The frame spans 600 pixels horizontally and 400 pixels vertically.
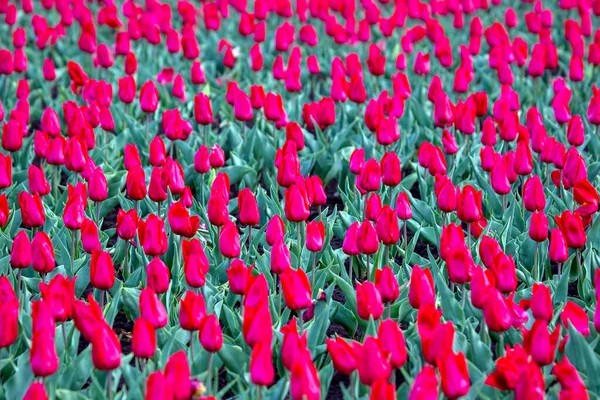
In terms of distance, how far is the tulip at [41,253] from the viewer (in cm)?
336

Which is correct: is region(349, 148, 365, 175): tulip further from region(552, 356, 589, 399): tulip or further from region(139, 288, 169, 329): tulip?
region(552, 356, 589, 399): tulip

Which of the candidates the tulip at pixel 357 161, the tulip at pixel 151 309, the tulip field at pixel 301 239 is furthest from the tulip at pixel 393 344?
the tulip at pixel 357 161

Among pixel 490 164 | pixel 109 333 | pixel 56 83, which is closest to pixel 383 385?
pixel 109 333

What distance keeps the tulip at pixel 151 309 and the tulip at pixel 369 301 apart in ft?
1.90

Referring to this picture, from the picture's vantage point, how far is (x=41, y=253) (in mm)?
3373

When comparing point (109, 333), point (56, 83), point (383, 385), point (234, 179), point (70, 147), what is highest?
point (383, 385)

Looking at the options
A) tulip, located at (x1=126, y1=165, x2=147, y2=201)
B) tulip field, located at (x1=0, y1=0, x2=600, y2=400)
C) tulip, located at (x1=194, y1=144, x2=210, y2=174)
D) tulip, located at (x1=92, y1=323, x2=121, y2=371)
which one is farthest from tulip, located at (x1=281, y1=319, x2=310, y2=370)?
tulip, located at (x1=194, y1=144, x2=210, y2=174)

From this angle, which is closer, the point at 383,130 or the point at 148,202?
the point at 148,202

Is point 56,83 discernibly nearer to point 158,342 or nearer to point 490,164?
point 490,164

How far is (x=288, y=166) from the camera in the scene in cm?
417

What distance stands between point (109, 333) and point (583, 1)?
6.37m

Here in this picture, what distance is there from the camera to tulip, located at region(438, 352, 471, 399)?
8.30 ft

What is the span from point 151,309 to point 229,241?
0.58 m

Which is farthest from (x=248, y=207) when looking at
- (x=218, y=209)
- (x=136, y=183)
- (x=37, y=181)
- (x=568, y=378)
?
(x=568, y=378)
